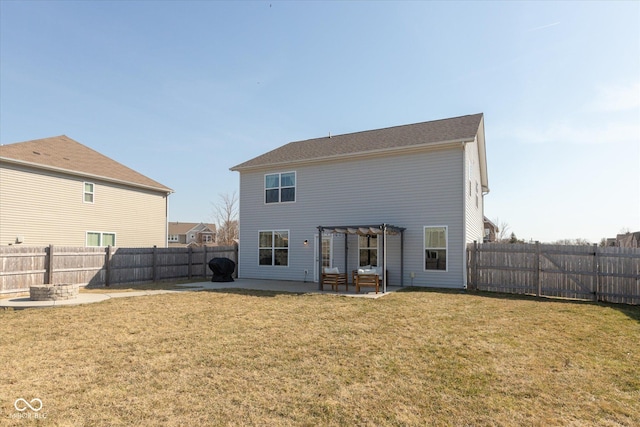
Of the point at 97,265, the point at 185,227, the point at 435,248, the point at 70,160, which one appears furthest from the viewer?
the point at 185,227

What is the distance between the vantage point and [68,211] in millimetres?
16422

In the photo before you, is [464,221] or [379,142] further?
[379,142]

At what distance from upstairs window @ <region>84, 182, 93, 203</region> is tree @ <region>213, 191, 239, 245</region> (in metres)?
23.2

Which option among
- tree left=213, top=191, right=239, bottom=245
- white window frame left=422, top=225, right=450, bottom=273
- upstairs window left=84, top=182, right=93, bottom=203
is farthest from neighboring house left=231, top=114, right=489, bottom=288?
tree left=213, top=191, right=239, bottom=245

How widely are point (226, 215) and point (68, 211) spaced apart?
25.6m

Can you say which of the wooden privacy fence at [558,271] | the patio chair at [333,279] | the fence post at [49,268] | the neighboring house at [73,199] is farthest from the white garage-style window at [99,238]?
the wooden privacy fence at [558,271]

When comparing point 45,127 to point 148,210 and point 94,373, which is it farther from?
point 94,373

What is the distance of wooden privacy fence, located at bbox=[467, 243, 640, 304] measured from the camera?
9.88 meters

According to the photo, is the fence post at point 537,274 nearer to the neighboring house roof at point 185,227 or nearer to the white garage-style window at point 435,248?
the white garage-style window at point 435,248

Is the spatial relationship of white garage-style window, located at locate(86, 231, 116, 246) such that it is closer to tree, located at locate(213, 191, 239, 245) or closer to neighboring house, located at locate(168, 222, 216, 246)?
tree, located at locate(213, 191, 239, 245)

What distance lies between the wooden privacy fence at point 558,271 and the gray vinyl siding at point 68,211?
17.1 m

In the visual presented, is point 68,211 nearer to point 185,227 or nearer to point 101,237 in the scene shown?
point 101,237

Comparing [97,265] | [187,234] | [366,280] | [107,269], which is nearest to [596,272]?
[366,280]

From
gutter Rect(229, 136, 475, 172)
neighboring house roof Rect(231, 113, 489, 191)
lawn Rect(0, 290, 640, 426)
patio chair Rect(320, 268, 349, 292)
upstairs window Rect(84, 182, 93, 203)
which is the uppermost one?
neighboring house roof Rect(231, 113, 489, 191)
